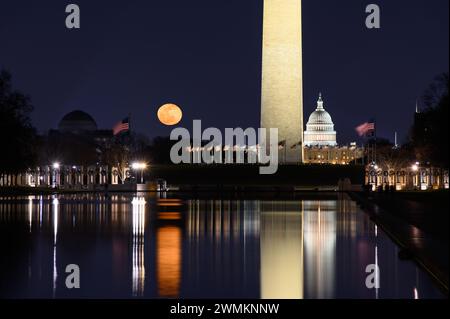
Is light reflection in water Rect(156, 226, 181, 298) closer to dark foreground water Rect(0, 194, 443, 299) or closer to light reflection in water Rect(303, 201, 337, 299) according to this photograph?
dark foreground water Rect(0, 194, 443, 299)

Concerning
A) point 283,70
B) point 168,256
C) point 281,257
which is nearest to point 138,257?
point 168,256

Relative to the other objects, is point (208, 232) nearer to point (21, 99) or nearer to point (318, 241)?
point (318, 241)

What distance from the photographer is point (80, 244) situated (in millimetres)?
21406

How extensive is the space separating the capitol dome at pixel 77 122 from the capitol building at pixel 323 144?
37103 mm

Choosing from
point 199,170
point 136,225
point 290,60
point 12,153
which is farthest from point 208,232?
point 199,170

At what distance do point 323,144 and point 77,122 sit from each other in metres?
42.1

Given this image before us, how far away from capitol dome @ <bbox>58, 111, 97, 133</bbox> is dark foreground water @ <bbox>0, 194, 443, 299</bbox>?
154 m

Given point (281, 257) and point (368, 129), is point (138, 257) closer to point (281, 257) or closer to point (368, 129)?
point (281, 257)

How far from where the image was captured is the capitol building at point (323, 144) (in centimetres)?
17825

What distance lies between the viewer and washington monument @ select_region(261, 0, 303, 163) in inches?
3098

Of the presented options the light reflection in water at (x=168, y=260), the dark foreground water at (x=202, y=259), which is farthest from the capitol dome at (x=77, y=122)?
the light reflection in water at (x=168, y=260)

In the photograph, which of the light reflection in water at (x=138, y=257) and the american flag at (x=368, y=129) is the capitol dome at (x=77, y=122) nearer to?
the american flag at (x=368, y=129)

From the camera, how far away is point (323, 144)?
184875 millimetres

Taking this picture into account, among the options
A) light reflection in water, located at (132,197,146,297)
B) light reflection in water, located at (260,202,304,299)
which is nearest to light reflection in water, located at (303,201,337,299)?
light reflection in water, located at (260,202,304,299)
